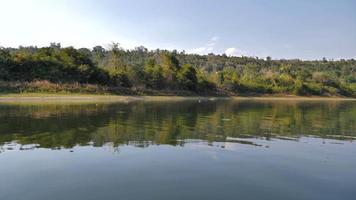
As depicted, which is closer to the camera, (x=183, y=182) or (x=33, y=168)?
(x=183, y=182)

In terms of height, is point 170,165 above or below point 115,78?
below

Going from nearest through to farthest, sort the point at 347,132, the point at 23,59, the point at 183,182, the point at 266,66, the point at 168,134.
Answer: the point at 183,182 < the point at 168,134 < the point at 347,132 < the point at 23,59 < the point at 266,66

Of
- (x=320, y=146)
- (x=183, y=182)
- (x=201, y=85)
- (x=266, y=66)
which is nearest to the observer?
(x=183, y=182)

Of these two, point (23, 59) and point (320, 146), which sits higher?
point (23, 59)

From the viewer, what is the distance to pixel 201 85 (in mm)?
107250

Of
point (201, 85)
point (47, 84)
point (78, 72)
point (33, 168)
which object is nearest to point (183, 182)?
point (33, 168)

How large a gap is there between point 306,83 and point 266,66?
5983 centimetres

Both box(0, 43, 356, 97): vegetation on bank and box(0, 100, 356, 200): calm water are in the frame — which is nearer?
box(0, 100, 356, 200): calm water

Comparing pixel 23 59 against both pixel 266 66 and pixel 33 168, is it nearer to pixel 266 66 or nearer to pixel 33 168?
pixel 33 168

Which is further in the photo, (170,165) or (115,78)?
(115,78)

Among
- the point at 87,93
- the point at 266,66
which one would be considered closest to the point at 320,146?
the point at 87,93

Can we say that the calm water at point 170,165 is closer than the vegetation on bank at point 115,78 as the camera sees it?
Yes

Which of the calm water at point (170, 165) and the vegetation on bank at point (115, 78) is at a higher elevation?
the vegetation on bank at point (115, 78)

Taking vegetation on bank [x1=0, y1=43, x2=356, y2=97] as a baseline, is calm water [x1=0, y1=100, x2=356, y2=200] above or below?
below
